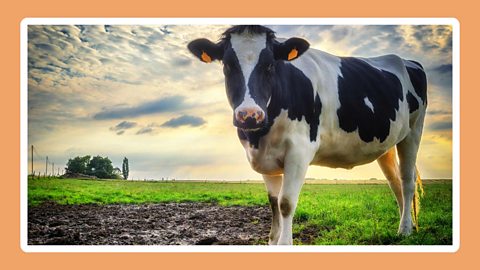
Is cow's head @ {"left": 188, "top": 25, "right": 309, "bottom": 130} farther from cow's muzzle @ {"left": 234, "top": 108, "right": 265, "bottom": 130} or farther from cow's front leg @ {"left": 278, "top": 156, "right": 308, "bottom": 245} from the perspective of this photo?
cow's front leg @ {"left": 278, "top": 156, "right": 308, "bottom": 245}

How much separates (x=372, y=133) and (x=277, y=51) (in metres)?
1.43

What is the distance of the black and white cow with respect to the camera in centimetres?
546

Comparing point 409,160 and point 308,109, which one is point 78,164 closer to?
point 308,109

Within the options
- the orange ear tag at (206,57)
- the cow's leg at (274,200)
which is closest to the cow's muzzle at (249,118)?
the orange ear tag at (206,57)

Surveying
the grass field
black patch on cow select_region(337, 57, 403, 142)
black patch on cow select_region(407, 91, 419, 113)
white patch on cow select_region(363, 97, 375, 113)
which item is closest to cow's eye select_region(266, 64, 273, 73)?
black patch on cow select_region(337, 57, 403, 142)

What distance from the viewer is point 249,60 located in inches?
213

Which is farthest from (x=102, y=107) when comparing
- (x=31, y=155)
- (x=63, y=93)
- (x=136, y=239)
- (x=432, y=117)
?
(x=432, y=117)

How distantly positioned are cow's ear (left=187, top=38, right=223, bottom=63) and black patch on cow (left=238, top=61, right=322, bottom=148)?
19.9 inches

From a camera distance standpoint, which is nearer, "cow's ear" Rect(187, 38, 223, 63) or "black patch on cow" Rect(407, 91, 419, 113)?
"cow's ear" Rect(187, 38, 223, 63)

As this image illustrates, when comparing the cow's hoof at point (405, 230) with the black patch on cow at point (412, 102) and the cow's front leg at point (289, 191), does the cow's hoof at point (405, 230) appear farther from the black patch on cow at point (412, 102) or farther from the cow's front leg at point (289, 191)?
the cow's front leg at point (289, 191)

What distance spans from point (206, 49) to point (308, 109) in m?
1.03

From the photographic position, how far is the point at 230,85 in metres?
5.43

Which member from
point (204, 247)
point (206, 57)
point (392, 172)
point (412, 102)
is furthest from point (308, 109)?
point (392, 172)

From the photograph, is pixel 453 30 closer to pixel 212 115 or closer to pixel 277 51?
pixel 277 51
